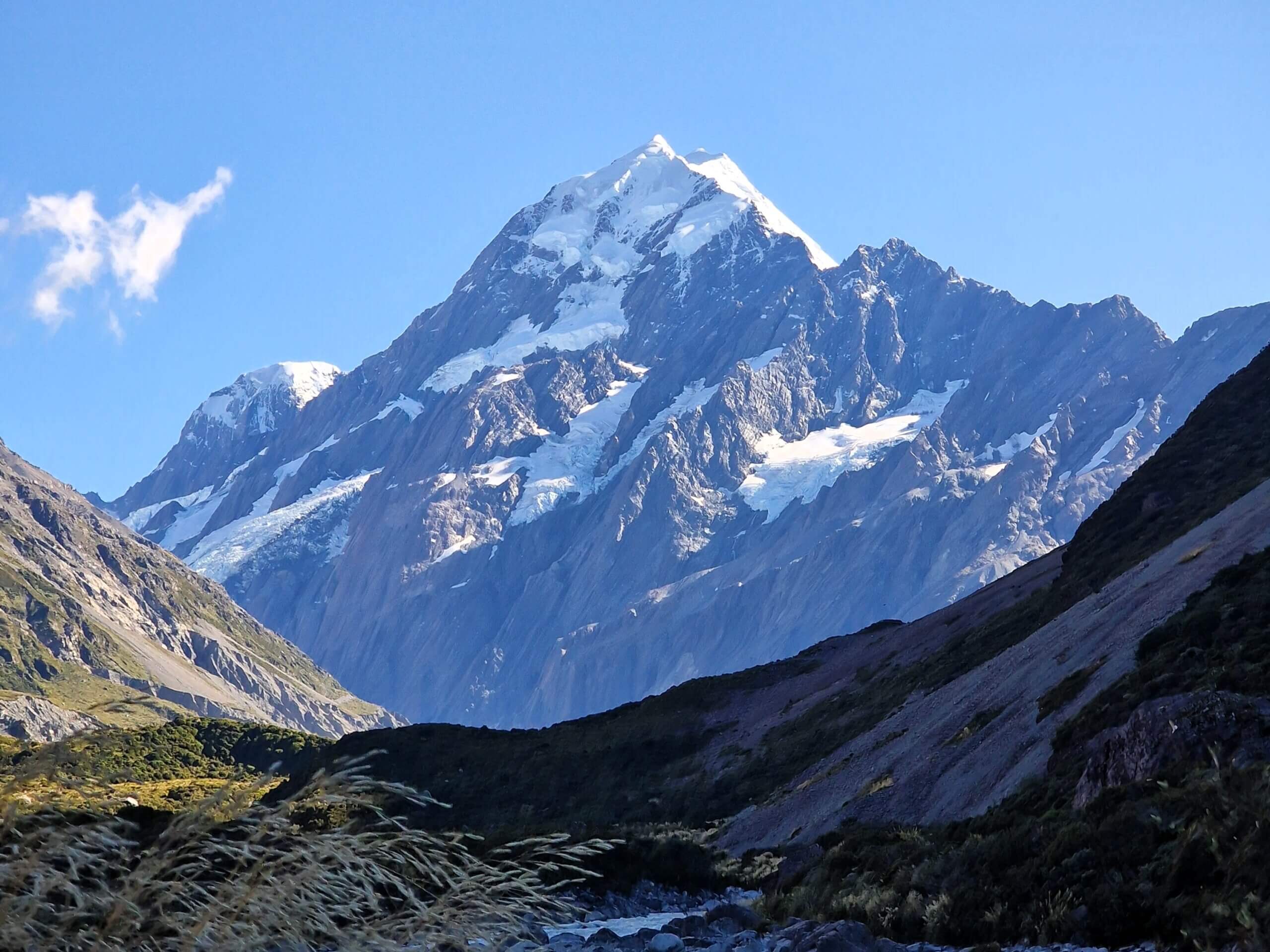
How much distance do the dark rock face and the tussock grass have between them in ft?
48.8

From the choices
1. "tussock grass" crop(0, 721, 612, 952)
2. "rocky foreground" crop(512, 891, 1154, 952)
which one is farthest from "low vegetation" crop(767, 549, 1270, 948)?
"tussock grass" crop(0, 721, 612, 952)

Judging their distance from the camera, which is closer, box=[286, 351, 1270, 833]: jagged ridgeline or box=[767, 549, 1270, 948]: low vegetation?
box=[767, 549, 1270, 948]: low vegetation

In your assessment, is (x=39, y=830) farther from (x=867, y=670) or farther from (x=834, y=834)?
(x=867, y=670)

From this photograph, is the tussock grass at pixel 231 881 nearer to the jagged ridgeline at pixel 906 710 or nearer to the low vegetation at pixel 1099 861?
the low vegetation at pixel 1099 861

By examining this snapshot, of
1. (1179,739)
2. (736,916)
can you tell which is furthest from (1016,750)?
(736,916)

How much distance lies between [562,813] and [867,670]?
23.9 meters

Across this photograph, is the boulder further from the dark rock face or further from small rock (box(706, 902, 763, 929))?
the dark rock face

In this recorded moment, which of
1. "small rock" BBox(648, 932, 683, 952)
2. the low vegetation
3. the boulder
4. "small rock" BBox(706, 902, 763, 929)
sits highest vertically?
"small rock" BBox(648, 932, 683, 952)

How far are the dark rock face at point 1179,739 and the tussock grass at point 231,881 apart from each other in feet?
48.8

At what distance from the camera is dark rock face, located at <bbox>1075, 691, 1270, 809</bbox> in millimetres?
20094

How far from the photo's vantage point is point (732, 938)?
789 inches

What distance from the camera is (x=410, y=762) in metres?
84.2

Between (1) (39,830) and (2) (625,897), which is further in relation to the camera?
(2) (625,897)

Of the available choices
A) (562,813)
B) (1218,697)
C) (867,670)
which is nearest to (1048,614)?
(867,670)
